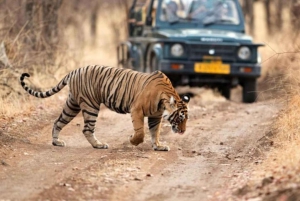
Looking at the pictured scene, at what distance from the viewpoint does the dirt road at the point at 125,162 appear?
7.48 m

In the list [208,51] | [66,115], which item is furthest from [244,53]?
[66,115]

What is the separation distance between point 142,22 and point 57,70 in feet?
7.55

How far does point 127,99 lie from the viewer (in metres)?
9.81

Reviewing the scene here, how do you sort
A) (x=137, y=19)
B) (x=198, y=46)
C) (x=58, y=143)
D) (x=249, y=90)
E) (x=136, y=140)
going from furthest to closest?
(x=137, y=19), (x=249, y=90), (x=198, y=46), (x=58, y=143), (x=136, y=140)

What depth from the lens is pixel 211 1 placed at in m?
16.5

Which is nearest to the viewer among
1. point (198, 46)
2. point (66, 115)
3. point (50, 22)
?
point (66, 115)

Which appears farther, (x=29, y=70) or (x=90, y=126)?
(x=29, y=70)

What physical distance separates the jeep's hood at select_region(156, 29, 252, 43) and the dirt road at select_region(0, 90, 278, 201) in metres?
2.78

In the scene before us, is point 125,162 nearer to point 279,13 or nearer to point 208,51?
point 208,51

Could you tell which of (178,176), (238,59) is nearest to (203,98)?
(238,59)

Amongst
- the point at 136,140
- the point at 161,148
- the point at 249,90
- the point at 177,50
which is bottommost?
the point at 249,90

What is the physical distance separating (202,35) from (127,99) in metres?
6.08

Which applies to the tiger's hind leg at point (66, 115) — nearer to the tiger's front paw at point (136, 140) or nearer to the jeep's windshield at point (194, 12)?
the tiger's front paw at point (136, 140)

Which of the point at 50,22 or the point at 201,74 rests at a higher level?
the point at 50,22
